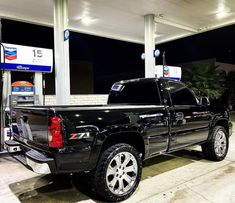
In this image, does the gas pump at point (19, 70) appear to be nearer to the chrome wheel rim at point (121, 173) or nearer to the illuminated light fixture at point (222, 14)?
the chrome wheel rim at point (121, 173)

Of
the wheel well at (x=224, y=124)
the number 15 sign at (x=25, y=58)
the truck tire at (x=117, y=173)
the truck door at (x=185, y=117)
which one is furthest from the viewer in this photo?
the number 15 sign at (x=25, y=58)

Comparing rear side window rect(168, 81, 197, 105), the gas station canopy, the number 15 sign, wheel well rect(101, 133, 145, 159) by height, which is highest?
the gas station canopy

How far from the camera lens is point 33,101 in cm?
584

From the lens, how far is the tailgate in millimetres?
2719

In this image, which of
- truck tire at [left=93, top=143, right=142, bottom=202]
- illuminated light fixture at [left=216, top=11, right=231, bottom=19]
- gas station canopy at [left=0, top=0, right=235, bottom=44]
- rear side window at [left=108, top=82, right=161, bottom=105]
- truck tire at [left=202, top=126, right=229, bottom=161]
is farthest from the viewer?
illuminated light fixture at [left=216, top=11, right=231, bottom=19]

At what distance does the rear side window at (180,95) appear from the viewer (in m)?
4.05

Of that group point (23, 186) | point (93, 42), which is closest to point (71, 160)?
point (23, 186)

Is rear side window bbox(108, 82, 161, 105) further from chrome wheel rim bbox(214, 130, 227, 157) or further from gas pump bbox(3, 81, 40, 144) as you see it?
gas pump bbox(3, 81, 40, 144)

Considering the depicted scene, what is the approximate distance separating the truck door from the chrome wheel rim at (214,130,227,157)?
37cm

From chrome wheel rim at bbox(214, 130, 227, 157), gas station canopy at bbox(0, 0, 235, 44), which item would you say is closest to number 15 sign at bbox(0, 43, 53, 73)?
gas station canopy at bbox(0, 0, 235, 44)

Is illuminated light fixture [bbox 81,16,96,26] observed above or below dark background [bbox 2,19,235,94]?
below

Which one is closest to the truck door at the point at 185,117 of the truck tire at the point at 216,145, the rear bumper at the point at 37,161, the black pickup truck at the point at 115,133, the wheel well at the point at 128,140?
the black pickup truck at the point at 115,133

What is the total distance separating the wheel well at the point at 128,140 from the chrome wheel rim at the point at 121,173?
183mm

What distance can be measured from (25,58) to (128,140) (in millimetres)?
3580
